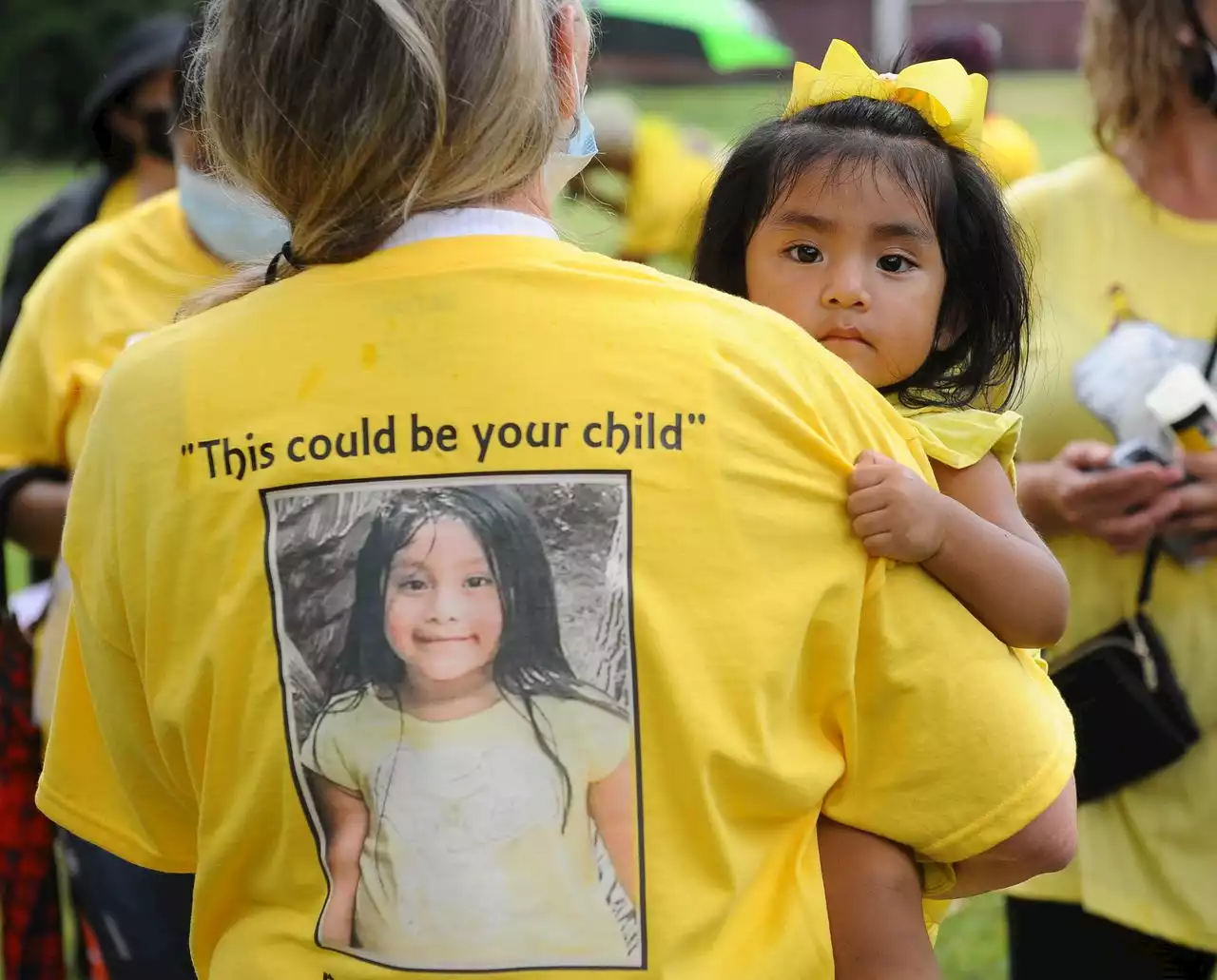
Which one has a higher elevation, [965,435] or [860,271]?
[860,271]

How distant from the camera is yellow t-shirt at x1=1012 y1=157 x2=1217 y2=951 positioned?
2.93 metres

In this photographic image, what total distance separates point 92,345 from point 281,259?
177cm

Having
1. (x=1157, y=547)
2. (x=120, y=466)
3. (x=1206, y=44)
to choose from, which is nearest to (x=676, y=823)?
(x=120, y=466)

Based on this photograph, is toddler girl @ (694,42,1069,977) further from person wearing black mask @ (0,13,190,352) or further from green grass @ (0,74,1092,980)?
green grass @ (0,74,1092,980)

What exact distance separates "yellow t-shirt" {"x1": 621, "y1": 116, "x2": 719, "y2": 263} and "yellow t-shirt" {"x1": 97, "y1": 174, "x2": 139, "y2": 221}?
3.18 m

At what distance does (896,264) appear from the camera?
218 centimetres

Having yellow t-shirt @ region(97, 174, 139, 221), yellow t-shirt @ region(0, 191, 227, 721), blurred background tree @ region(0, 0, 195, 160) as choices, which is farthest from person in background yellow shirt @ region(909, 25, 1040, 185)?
blurred background tree @ region(0, 0, 195, 160)

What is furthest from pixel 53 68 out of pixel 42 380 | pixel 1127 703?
pixel 1127 703

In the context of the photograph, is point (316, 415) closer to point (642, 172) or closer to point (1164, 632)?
point (1164, 632)

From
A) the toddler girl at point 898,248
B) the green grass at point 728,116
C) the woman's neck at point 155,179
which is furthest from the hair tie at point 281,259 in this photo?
the green grass at point 728,116

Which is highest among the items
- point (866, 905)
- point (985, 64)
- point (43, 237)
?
point (985, 64)

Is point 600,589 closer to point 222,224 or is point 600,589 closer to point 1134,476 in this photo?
point 1134,476

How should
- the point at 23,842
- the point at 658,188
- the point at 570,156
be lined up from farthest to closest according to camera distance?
the point at 658,188
the point at 23,842
the point at 570,156

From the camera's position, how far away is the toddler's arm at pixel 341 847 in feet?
5.01
